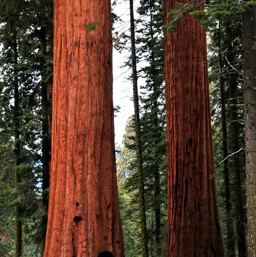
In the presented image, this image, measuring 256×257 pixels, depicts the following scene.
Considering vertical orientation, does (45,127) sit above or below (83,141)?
above

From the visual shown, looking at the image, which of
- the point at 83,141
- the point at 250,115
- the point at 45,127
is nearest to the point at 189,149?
the point at 250,115

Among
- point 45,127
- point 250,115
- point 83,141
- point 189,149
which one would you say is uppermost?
point 45,127

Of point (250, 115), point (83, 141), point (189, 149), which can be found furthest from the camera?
point (189, 149)

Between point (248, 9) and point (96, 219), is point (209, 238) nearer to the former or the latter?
point (96, 219)

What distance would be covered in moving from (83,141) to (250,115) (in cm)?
225

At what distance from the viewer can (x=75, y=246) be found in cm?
390

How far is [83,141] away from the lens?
4098mm

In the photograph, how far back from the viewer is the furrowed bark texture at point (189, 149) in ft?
17.7

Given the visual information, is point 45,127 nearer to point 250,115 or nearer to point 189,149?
point 189,149

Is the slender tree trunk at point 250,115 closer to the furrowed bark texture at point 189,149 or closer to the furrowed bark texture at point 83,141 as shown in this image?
the furrowed bark texture at point 189,149

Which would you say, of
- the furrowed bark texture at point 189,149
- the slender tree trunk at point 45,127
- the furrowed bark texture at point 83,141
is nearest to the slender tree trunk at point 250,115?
the furrowed bark texture at point 189,149

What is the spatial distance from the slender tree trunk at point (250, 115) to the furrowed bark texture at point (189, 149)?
56 centimetres

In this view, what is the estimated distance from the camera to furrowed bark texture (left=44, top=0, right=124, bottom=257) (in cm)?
396

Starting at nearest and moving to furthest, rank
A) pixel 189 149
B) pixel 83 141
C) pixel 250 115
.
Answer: pixel 83 141 → pixel 250 115 → pixel 189 149
